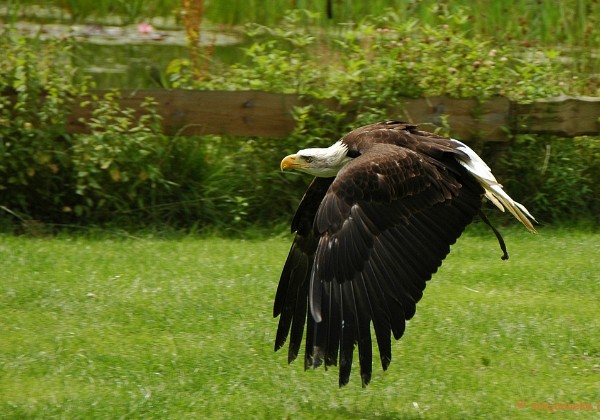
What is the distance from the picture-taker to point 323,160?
6.06 meters

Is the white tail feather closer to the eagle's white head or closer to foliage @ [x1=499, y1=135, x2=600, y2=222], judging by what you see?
the eagle's white head

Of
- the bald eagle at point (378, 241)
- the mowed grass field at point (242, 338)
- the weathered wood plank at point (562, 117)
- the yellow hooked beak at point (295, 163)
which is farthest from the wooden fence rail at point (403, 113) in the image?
the bald eagle at point (378, 241)

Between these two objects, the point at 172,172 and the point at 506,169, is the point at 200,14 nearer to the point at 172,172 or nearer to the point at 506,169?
the point at 172,172

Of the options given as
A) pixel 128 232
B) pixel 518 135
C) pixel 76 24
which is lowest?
pixel 128 232

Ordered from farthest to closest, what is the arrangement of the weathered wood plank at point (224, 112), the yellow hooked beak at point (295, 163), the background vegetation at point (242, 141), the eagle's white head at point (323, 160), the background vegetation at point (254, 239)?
the weathered wood plank at point (224, 112) → the background vegetation at point (242, 141) → the yellow hooked beak at point (295, 163) → the eagle's white head at point (323, 160) → the background vegetation at point (254, 239)

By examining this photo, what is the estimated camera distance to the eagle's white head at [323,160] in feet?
19.6

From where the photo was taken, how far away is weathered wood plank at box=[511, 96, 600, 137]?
29.8 ft

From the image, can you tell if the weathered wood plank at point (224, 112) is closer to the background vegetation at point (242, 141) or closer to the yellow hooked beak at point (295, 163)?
the background vegetation at point (242, 141)

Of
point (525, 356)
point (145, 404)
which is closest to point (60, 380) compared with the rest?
point (145, 404)

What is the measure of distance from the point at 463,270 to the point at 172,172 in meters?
2.77

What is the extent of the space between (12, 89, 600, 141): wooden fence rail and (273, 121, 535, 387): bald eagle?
3.43 metres

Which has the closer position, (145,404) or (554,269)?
(145,404)

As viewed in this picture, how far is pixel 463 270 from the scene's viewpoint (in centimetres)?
772

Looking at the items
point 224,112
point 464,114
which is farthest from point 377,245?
point 464,114
